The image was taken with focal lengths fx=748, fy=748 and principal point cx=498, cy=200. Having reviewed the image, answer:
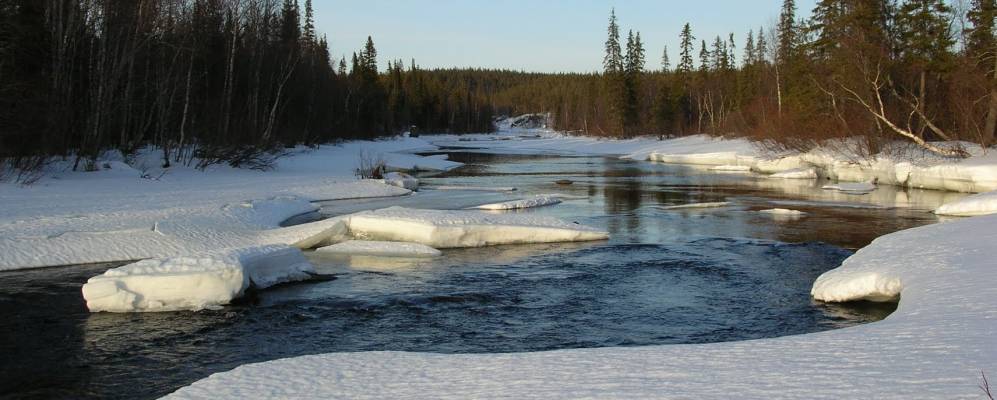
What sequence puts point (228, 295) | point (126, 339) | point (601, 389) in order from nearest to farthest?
point (601, 389) → point (126, 339) → point (228, 295)

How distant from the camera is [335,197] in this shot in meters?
25.5

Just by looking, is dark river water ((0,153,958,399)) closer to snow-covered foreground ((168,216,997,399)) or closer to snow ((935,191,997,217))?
snow-covered foreground ((168,216,997,399))

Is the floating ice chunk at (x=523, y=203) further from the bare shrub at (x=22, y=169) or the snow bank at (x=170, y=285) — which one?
the bare shrub at (x=22, y=169)

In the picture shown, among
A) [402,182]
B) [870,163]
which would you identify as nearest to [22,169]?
[402,182]

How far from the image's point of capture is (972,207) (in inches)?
774

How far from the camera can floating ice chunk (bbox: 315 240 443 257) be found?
1516cm

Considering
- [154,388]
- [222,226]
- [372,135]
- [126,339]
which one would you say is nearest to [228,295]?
[126,339]

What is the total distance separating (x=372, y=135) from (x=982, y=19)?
58.6 metres

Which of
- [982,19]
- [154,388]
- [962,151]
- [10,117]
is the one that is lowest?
[154,388]

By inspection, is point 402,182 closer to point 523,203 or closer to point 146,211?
point 523,203

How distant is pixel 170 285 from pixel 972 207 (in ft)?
63.6

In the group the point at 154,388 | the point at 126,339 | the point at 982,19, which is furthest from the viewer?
the point at 982,19

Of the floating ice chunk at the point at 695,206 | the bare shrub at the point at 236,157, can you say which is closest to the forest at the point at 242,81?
the bare shrub at the point at 236,157

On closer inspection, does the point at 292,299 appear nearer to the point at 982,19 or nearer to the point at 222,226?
the point at 222,226
